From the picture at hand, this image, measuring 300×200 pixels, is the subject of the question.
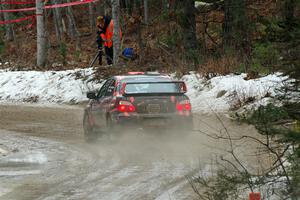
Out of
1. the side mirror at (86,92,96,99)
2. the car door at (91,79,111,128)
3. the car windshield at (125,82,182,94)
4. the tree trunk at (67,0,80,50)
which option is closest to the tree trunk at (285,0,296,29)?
the car windshield at (125,82,182,94)

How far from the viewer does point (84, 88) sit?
27047mm

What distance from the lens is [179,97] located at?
14711 millimetres

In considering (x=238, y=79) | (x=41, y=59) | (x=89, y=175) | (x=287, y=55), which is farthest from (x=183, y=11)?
(x=287, y=55)

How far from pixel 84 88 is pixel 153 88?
1257 cm

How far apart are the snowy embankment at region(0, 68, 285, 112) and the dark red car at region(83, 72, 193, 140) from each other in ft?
12.5

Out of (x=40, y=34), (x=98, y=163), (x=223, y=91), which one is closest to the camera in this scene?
(x=98, y=163)

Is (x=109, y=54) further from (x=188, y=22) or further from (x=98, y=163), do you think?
(x=98, y=163)

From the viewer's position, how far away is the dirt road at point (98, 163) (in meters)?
9.74

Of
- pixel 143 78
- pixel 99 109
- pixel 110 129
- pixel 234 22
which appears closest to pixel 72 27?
pixel 234 22

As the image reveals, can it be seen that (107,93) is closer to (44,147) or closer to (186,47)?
(44,147)

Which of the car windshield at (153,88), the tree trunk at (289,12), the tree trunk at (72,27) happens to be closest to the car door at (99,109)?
the car windshield at (153,88)

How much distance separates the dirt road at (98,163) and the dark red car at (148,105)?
275mm

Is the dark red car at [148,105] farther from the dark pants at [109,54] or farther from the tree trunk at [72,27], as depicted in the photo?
→ the tree trunk at [72,27]

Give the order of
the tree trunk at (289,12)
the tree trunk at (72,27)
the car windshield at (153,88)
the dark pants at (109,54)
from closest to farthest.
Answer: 1. the tree trunk at (289,12)
2. the car windshield at (153,88)
3. the dark pants at (109,54)
4. the tree trunk at (72,27)
